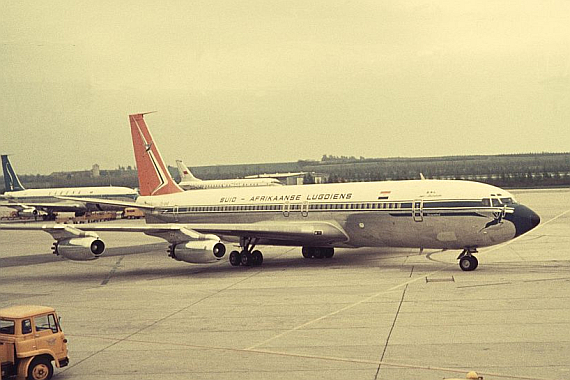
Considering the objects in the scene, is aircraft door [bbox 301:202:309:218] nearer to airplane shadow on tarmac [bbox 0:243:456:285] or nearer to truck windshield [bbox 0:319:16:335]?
airplane shadow on tarmac [bbox 0:243:456:285]

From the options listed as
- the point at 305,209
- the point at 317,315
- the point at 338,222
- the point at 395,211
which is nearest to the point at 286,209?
the point at 305,209

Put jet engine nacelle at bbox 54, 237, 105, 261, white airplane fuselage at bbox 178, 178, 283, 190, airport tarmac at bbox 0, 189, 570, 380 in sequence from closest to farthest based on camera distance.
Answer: airport tarmac at bbox 0, 189, 570, 380
jet engine nacelle at bbox 54, 237, 105, 261
white airplane fuselage at bbox 178, 178, 283, 190

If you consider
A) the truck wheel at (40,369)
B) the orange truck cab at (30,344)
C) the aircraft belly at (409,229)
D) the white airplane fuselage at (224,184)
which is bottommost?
the truck wheel at (40,369)

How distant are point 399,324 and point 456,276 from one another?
35.5ft

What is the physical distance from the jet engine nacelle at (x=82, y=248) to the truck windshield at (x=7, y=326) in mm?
19759

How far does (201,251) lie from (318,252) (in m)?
8.94

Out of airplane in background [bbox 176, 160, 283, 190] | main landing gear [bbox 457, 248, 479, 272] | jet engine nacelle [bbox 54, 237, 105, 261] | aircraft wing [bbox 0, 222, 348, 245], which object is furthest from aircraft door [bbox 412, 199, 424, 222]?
airplane in background [bbox 176, 160, 283, 190]

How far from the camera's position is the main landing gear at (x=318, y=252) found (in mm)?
43875

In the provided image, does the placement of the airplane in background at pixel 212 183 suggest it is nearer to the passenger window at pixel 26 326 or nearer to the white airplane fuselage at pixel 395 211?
the white airplane fuselage at pixel 395 211

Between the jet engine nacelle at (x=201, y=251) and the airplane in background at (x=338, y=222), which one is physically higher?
the airplane in background at (x=338, y=222)

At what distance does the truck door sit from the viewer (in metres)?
18.7

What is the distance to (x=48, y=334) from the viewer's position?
1894cm

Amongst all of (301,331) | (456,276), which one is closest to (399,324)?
(301,331)

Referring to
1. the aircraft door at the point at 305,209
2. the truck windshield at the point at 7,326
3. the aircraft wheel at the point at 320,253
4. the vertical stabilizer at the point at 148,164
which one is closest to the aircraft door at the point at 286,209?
the aircraft door at the point at 305,209
